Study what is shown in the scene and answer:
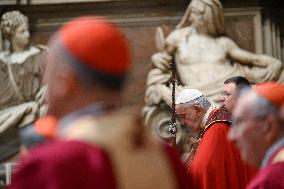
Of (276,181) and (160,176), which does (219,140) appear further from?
(160,176)

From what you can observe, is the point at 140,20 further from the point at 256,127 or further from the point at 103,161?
the point at 103,161

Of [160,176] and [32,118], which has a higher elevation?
[160,176]

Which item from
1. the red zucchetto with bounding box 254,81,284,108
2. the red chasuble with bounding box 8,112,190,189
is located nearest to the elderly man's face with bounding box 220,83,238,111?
the red zucchetto with bounding box 254,81,284,108

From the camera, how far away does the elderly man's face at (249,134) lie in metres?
2.45

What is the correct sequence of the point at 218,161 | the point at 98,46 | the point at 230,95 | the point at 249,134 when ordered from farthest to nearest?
the point at 230,95 → the point at 218,161 → the point at 249,134 → the point at 98,46

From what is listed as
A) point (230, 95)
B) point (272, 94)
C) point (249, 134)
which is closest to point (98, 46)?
point (249, 134)

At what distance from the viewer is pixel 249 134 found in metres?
2.46

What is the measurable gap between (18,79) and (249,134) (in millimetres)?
5206

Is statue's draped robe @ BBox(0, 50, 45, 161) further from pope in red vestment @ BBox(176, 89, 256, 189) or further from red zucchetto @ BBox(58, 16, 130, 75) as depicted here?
red zucchetto @ BBox(58, 16, 130, 75)

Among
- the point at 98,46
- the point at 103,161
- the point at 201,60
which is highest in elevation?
the point at 98,46

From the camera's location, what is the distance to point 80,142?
1.85 meters

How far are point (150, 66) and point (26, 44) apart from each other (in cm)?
134

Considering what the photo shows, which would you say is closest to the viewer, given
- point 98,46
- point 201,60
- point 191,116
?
point 98,46

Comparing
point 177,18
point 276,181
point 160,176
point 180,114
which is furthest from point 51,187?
point 177,18
